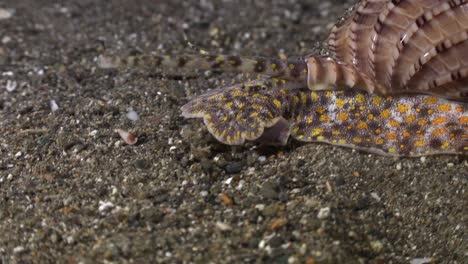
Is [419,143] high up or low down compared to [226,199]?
up

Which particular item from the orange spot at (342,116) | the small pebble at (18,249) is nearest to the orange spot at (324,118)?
the orange spot at (342,116)

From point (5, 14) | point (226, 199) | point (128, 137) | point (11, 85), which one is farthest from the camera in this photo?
point (5, 14)

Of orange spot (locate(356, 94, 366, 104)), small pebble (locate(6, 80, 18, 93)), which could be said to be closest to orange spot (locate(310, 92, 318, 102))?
orange spot (locate(356, 94, 366, 104))

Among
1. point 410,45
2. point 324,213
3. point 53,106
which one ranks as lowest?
point 53,106

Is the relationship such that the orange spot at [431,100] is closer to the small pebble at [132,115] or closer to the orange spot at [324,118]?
the orange spot at [324,118]

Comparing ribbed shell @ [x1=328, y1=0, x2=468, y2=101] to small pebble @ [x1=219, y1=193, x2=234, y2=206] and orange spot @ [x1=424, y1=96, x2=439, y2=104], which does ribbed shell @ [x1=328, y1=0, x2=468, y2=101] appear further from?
small pebble @ [x1=219, y1=193, x2=234, y2=206]

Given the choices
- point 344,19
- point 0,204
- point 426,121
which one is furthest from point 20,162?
point 426,121

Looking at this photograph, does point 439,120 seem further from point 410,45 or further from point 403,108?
point 410,45

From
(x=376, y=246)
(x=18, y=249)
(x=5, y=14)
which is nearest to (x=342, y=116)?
(x=376, y=246)

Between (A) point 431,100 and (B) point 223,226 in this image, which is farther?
(A) point 431,100
